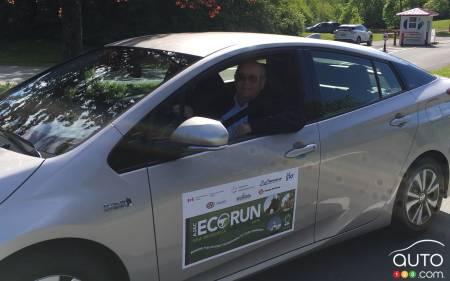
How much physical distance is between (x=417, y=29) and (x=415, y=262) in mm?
38979

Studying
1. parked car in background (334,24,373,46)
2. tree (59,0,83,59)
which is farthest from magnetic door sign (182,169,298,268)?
parked car in background (334,24,373,46)

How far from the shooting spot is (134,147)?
256 centimetres

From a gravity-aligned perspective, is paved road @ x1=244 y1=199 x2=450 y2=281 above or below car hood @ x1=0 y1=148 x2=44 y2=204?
below

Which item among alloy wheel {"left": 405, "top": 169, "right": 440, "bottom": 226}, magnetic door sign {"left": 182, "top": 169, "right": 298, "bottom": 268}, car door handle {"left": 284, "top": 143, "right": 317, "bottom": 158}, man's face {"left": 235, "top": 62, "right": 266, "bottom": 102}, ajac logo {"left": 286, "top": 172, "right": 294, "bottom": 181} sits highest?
man's face {"left": 235, "top": 62, "right": 266, "bottom": 102}

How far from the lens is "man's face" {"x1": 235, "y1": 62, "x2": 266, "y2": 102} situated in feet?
10.9

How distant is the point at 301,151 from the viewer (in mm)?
3154

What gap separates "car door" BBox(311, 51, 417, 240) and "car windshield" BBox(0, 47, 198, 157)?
3.48ft

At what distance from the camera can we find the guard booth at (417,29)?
39156mm

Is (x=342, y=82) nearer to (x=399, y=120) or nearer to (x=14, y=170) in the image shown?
(x=399, y=120)

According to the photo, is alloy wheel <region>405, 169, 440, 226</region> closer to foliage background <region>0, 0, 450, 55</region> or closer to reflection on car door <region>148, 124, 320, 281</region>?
reflection on car door <region>148, 124, 320, 281</region>

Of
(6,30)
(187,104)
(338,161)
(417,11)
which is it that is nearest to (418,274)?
(338,161)

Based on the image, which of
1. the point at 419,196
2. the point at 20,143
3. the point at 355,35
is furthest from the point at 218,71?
the point at 355,35

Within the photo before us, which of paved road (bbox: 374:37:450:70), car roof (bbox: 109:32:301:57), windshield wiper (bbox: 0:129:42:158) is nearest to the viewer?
windshield wiper (bbox: 0:129:42:158)

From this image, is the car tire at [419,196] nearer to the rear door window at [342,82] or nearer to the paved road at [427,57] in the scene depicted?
the rear door window at [342,82]
